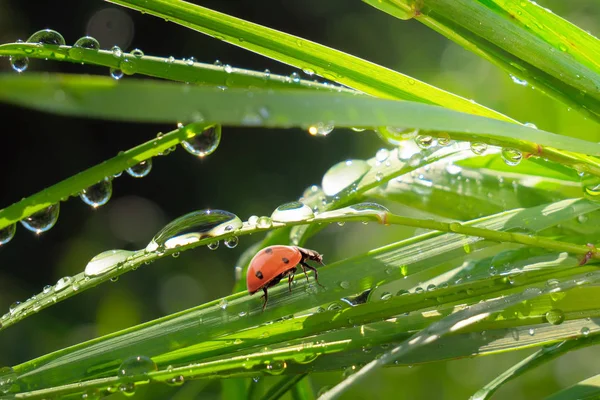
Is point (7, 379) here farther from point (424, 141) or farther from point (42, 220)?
point (424, 141)

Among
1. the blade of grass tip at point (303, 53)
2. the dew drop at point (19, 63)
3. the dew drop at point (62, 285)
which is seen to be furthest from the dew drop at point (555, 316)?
the dew drop at point (19, 63)

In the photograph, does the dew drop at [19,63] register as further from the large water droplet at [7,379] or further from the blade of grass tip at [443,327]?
the blade of grass tip at [443,327]

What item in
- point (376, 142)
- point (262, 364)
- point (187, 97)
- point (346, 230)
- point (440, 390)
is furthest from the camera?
point (376, 142)

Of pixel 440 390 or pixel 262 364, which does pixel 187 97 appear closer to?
pixel 262 364

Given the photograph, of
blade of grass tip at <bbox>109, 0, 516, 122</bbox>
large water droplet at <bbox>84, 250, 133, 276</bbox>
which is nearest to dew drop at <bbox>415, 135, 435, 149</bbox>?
blade of grass tip at <bbox>109, 0, 516, 122</bbox>

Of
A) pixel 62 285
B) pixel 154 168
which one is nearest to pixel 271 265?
pixel 62 285

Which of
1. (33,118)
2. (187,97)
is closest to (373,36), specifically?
(33,118)
